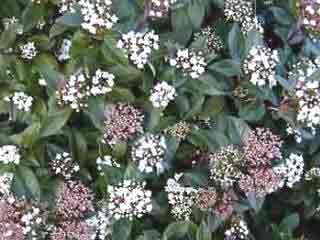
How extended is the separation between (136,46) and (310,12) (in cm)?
80

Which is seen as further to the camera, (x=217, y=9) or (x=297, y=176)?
(x=217, y=9)

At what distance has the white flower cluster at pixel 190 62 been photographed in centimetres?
262

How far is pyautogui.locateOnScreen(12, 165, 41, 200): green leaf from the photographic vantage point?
2639 millimetres

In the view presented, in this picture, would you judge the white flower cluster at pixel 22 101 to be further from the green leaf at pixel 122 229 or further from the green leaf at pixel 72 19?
the green leaf at pixel 122 229

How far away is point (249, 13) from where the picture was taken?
2.94 metres

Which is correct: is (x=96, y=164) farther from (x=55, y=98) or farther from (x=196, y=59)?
(x=196, y=59)

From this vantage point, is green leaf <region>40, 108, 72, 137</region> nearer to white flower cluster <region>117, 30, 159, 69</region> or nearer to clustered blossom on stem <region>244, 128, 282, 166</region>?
white flower cluster <region>117, 30, 159, 69</region>

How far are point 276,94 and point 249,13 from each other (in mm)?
402

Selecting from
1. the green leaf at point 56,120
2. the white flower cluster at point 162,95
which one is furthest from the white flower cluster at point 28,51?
the white flower cluster at point 162,95

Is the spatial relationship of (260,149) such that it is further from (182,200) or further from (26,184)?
(26,184)

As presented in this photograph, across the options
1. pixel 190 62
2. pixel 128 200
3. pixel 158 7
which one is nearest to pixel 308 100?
pixel 190 62

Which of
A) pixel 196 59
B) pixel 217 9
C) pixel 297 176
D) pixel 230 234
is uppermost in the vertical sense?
pixel 217 9

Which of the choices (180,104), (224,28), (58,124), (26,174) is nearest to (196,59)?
(180,104)

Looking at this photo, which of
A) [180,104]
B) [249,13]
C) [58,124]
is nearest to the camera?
[58,124]
